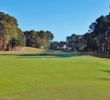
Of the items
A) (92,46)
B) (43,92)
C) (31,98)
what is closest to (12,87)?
(43,92)

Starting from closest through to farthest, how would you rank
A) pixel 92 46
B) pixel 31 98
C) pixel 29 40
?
pixel 31 98, pixel 92 46, pixel 29 40

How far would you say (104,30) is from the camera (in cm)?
8631

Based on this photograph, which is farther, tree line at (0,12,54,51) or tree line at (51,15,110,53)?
tree line at (0,12,54,51)

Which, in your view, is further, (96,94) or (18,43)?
(18,43)

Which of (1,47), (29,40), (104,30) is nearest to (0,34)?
(1,47)

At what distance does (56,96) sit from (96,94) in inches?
70.6

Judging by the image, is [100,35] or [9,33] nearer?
[9,33]

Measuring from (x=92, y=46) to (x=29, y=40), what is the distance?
2075 inches

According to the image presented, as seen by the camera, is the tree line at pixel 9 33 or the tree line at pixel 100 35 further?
the tree line at pixel 9 33

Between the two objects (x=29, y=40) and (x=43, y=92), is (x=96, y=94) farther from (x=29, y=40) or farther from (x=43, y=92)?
(x=29, y=40)

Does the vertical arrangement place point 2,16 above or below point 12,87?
above

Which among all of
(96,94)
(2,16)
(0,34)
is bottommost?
(96,94)

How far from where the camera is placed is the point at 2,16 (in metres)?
101

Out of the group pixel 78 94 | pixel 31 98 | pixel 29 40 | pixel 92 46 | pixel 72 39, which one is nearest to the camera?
pixel 31 98
